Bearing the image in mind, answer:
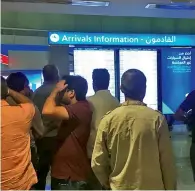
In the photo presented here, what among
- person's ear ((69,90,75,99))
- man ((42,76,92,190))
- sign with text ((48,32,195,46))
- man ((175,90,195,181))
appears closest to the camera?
man ((42,76,92,190))

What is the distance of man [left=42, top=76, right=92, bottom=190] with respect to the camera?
8.67 feet

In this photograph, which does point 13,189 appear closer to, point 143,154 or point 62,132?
point 62,132

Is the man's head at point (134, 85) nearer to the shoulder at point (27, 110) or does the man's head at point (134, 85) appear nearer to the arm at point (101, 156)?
the arm at point (101, 156)

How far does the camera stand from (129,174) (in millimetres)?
2258

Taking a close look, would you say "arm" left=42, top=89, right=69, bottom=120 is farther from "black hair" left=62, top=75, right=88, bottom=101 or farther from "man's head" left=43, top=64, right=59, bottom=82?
"man's head" left=43, top=64, right=59, bottom=82

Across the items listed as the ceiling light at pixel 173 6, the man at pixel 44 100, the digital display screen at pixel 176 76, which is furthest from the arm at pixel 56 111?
the digital display screen at pixel 176 76

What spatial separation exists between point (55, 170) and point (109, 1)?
1646mm

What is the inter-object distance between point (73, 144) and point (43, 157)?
93 centimetres

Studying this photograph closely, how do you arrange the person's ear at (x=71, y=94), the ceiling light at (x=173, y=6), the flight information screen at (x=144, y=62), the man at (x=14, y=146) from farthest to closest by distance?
the flight information screen at (x=144, y=62)
the ceiling light at (x=173, y=6)
the person's ear at (x=71, y=94)
the man at (x=14, y=146)

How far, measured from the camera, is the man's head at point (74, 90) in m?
2.73

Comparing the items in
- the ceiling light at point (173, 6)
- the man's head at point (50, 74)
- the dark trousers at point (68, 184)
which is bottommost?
the dark trousers at point (68, 184)

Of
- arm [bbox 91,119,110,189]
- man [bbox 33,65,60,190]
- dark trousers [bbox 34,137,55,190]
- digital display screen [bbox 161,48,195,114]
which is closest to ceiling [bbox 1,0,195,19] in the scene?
man [bbox 33,65,60,190]

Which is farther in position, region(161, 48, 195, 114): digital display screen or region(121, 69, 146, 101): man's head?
region(161, 48, 195, 114): digital display screen

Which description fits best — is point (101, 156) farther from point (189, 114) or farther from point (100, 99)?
point (189, 114)
